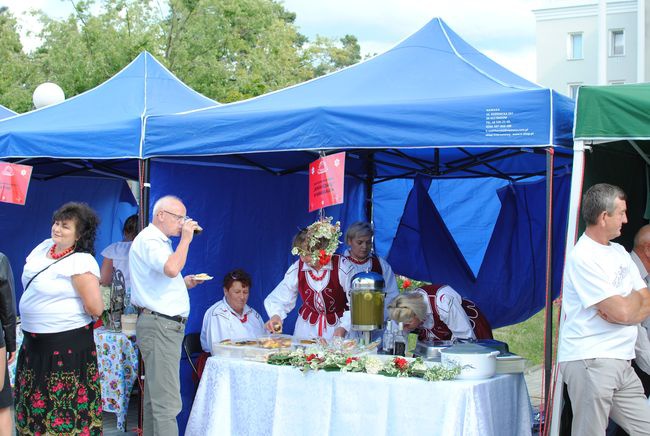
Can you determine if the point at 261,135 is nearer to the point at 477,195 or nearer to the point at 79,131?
the point at 79,131

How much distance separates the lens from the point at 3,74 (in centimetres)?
1585

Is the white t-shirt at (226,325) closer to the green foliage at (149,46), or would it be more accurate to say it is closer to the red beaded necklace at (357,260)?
the red beaded necklace at (357,260)

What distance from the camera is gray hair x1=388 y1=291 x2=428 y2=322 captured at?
4.35 meters

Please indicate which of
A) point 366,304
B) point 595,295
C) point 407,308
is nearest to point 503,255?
point 407,308

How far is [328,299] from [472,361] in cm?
144

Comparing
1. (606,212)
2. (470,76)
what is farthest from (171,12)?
(606,212)

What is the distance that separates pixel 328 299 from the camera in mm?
5004

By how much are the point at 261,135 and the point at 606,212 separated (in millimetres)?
1883

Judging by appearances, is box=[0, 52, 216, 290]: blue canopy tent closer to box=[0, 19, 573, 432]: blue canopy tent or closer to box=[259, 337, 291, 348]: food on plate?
box=[0, 19, 573, 432]: blue canopy tent

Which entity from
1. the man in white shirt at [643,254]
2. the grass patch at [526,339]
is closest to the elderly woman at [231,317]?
the man in white shirt at [643,254]

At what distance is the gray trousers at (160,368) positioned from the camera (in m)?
4.16

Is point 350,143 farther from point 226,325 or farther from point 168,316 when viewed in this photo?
point 226,325

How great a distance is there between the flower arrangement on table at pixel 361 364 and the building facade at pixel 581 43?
30.5 m

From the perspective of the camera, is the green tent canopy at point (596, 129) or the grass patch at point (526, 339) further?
the grass patch at point (526, 339)
